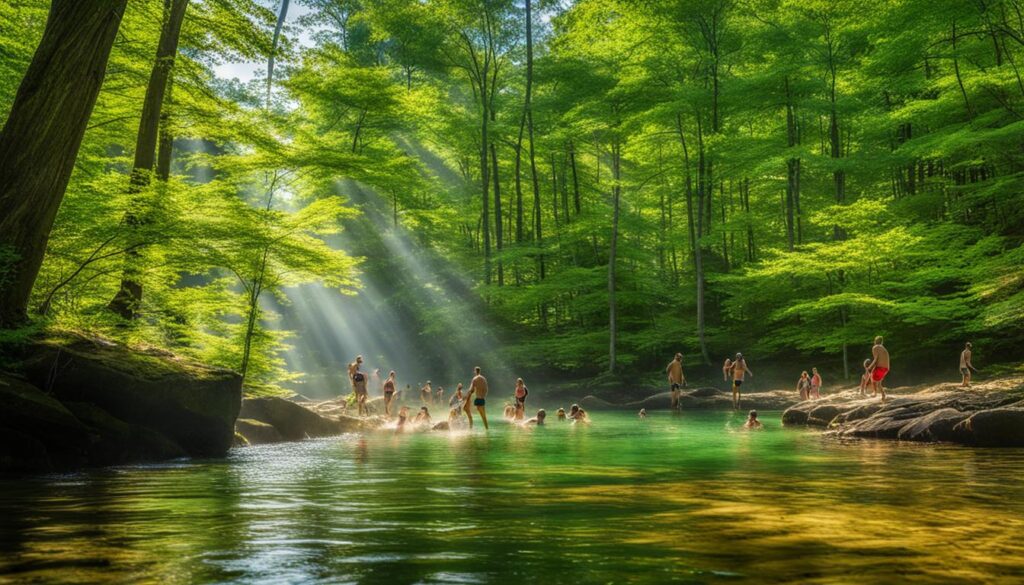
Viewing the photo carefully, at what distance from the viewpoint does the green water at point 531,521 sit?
354 cm

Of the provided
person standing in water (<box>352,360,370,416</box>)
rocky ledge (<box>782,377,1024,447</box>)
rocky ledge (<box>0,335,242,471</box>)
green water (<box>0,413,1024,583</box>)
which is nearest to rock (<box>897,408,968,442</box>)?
rocky ledge (<box>782,377,1024,447</box>)

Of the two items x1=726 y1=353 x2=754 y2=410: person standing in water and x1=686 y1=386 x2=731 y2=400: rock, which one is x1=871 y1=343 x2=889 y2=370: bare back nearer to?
x1=726 y1=353 x2=754 y2=410: person standing in water

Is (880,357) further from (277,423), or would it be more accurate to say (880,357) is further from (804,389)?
(277,423)

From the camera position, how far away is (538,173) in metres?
44.2

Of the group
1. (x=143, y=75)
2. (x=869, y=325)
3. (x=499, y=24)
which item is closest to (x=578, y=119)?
(x=499, y=24)

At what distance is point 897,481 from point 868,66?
2582 cm

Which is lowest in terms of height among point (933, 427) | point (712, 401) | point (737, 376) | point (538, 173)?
point (712, 401)

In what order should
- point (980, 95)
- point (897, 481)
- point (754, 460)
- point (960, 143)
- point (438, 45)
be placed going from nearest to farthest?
1. point (897, 481)
2. point (754, 460)
3. point (960, 143)
4. point (980, 95)
5. point (438, 45)

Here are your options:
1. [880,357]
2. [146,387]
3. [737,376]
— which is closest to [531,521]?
[146,387]

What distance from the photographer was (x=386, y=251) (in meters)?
40.1

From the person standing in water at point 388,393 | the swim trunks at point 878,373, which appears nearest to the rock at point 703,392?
the swim trunks at point 878,373

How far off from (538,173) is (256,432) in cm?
3214

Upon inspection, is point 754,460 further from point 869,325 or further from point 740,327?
point 740,327

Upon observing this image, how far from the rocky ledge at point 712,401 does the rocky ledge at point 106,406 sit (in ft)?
58.7
